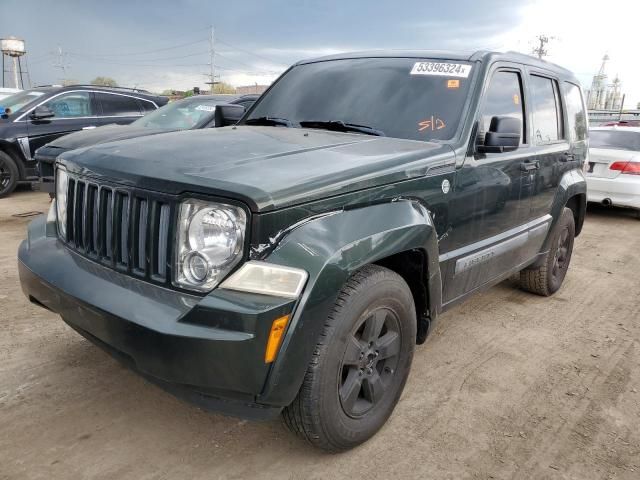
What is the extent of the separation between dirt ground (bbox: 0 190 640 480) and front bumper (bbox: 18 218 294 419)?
54 centimetres

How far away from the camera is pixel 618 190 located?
835 centimetres

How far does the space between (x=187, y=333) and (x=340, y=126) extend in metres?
1.78

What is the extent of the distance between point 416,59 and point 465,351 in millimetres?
1957

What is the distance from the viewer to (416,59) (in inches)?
135

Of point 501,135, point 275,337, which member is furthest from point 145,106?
point 275,337

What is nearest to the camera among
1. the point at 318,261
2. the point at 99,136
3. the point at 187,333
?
the point at 187,333

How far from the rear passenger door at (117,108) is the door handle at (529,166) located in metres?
7.23

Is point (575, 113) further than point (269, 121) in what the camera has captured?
Yes

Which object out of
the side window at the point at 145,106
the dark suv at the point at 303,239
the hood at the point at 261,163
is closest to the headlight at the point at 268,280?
the dark suv at the point at 303,239

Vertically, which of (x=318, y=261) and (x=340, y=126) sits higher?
(x=340, y=126)

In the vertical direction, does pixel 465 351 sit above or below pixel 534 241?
below

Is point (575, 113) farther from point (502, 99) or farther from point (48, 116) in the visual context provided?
point (48, 116)

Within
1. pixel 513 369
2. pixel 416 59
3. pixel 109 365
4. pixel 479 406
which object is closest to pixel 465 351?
pixel 513 369

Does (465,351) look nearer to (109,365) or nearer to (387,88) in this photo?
(387,88)
